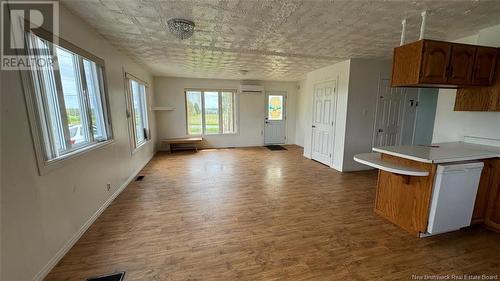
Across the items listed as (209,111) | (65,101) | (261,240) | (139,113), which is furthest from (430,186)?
(209,111)

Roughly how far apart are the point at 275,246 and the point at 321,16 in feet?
8.11

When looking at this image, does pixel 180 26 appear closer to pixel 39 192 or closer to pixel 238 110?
pixel 39 192

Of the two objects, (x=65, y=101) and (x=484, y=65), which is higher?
(x=484, y=65)

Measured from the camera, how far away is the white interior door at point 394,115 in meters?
4.49

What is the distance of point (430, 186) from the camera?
2123mm

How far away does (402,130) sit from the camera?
470 cm

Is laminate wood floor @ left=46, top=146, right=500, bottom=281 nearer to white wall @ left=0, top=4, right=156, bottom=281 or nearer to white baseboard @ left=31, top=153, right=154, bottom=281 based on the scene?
white baseboard @ left=31, top=153, right=154, bottom=281

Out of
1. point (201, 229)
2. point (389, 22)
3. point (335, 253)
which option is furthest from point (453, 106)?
point (201, 229)

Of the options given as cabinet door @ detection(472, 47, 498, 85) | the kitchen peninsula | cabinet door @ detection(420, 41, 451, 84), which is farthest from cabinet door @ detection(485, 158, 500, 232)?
cabinet door @ detection(420, 41, 451, 84)

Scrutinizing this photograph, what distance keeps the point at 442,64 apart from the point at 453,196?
4.71ft

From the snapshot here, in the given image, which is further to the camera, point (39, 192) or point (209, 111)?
point (209, 111)

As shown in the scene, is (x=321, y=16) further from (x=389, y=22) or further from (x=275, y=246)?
(x=275, y=246)

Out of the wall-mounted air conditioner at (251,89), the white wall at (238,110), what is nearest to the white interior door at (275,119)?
the white wall at (238,110)

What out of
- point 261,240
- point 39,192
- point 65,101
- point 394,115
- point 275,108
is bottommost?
point 261,240
